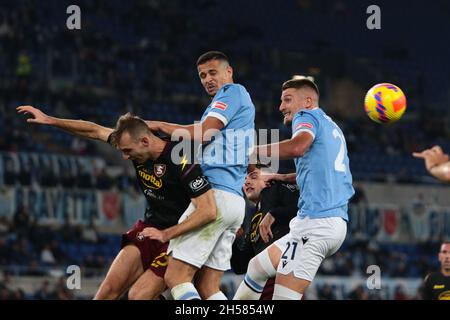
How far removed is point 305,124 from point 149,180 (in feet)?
4.70

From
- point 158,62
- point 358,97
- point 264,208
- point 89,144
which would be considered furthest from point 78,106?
point 264,208

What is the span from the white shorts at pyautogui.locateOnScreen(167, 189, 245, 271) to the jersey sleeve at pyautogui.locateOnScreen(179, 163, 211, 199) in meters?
0.16

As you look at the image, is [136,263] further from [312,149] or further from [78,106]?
[78,106]

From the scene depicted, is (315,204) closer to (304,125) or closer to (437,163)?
(304,125)

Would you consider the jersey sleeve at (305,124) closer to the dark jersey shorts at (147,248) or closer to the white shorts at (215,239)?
the white shorts at (215,239)

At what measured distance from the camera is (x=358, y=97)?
34344mm

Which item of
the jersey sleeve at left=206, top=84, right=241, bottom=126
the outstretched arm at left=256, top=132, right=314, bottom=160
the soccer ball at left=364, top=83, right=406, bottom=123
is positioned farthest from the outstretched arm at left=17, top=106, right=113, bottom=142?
the soccer ball at left=364, top=83, right=406, bottom=123

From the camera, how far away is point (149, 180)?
333 inches

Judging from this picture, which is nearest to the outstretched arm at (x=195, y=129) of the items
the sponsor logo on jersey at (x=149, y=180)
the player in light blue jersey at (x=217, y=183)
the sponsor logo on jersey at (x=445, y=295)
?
the player in light blue jersey at (x=217, y=183)

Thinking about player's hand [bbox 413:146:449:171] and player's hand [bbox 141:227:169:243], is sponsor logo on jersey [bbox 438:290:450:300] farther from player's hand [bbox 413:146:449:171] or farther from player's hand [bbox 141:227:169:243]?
player's hand [bbox 413:146:449:171]

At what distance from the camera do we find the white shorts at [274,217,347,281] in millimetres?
8430

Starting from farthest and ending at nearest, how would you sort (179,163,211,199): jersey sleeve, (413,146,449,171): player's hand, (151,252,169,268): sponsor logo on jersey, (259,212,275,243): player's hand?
(259,212,275,243): player's hand
(151,252,169,268): sponsor logo on jersey
(179,163,211,199): jersey sleeve
(413,146,449,171): player's hand

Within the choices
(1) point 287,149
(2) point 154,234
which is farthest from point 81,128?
(1) point 287,149

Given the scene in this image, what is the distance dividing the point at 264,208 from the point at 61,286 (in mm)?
8629
